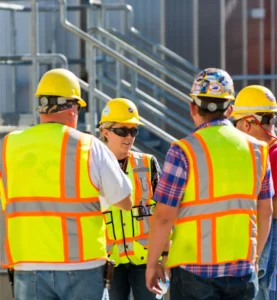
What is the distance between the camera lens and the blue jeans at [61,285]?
196 inches

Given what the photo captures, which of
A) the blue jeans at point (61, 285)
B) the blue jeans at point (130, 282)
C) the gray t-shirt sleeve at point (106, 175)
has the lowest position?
the blue jeans at point (130, 282)

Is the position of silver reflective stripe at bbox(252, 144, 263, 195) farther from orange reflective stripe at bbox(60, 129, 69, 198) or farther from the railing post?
the railing post

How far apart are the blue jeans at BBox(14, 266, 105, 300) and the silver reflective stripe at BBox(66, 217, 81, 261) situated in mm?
76

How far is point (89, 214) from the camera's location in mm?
5016

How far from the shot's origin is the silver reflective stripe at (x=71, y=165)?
5.00 meters

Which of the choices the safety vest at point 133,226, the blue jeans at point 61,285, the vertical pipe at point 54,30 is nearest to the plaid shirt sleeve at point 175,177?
the blue jeans at point 61,285

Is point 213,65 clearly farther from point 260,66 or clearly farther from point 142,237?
point 142,237

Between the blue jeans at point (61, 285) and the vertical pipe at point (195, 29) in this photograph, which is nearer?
the blue jeans at point (61, 285)

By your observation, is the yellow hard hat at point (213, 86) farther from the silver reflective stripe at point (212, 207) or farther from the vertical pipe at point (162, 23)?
the vertical pipe at point (162, 23)

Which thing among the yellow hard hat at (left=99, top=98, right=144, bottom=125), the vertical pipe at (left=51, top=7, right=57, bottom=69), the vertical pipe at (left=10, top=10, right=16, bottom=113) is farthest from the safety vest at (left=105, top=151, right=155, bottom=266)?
the vertical pipe at (left=51, top=7, right=57, bottom=69)

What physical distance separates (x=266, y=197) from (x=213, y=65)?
21.0 feet

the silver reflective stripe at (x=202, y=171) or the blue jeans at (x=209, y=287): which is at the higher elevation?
the silver reflective stripe at (x=202, y=171)

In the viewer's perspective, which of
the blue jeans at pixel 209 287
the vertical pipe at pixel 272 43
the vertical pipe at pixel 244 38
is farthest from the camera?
the vertical pipe at pixel 272 43

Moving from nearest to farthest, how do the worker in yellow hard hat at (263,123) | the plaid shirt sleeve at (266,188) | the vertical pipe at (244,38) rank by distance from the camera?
the plaid shirt sleeve at (266,188), the worker in yellow hard hat at (263,123), the vertical pipe at (244,38)
